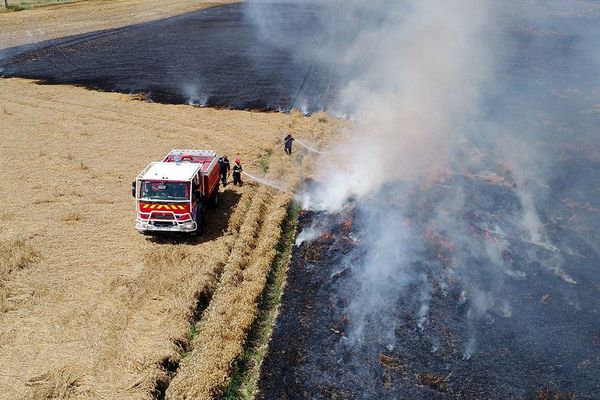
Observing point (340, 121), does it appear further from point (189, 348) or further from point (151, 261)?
point (189, 348)

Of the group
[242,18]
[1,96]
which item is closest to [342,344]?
[1,96]

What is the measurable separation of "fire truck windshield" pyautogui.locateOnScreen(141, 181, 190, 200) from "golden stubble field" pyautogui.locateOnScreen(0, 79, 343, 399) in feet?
6.08

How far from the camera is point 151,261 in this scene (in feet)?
59.3

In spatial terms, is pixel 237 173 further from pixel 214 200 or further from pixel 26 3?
pixel 26 3

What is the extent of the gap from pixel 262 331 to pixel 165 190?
731 cm

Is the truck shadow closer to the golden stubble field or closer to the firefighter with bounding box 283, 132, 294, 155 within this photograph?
the golden stubble field

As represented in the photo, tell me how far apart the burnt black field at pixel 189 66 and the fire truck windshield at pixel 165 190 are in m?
Answer: 19.6

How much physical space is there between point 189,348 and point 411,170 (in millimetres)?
16243

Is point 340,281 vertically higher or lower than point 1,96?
higher

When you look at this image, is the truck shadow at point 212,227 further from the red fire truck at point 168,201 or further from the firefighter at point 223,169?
the firefighter at point 223,169

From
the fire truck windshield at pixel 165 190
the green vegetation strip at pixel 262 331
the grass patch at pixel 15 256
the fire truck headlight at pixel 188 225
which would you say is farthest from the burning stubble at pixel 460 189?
the grass patch at pixel 15 256

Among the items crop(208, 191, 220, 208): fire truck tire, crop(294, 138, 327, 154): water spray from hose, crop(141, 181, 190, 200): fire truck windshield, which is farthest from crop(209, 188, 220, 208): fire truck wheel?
crop(294, 138, 327, 154): water spray from hose

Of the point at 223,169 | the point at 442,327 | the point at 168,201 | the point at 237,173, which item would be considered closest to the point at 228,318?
the point at 168,201

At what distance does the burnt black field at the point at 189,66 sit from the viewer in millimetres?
40688
